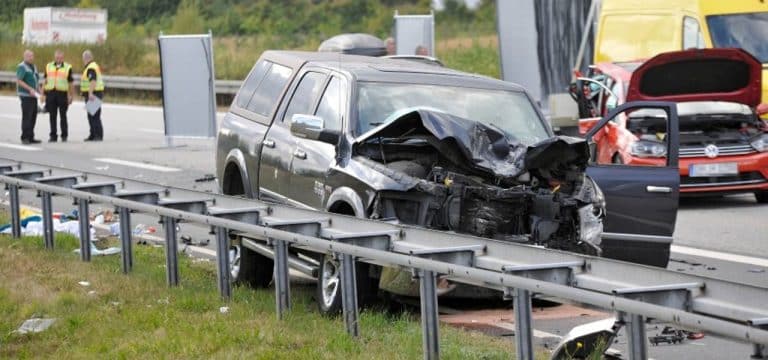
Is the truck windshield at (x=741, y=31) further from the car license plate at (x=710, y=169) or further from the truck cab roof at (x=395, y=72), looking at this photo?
the truck cab roof at (x=395, y=72)

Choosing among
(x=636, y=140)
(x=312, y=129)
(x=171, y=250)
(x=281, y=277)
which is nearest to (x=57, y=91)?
(x=636, y=140)

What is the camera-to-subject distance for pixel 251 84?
40.9 feet

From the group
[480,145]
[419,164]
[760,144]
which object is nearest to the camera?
[480,145]

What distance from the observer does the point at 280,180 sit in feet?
36.3

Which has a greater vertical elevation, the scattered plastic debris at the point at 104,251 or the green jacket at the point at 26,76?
the green jacket at the point at 26,76

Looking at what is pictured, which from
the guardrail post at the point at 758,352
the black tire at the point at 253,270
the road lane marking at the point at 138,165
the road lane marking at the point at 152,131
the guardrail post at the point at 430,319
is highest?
the guardrail post at the point at 758,352

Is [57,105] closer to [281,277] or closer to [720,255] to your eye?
[720,255]

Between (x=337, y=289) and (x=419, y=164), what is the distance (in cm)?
117

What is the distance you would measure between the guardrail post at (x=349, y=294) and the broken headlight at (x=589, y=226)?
72.9 inches

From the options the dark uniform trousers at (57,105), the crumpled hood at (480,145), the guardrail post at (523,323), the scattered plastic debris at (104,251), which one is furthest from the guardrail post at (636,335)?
the dark uniform trousers at (57,105)

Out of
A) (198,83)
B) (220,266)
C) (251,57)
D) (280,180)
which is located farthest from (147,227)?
(251,57)

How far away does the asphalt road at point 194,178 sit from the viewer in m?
11.9

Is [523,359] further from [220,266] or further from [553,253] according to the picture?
[220,266]

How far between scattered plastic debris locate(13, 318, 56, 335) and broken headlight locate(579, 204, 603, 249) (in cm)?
330
